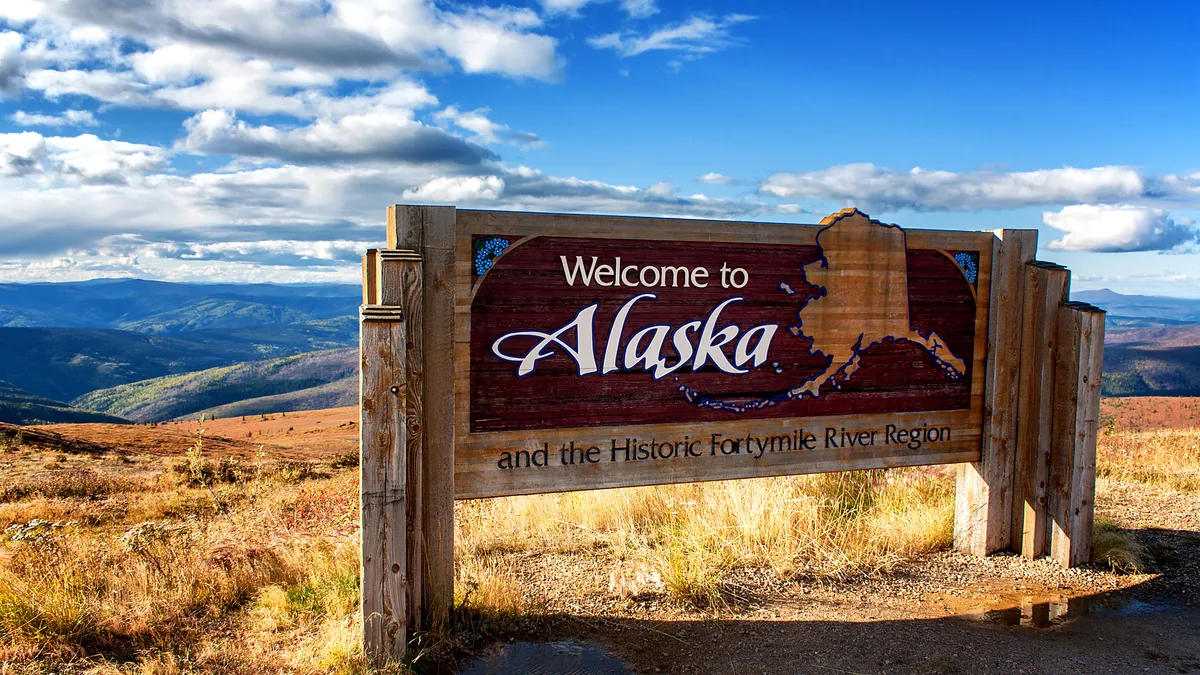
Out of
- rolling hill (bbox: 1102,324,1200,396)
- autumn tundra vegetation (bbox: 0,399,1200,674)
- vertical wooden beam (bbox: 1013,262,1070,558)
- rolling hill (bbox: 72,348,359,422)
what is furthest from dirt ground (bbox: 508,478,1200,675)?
rolling hill (bbox: 1102,324,1200,396)

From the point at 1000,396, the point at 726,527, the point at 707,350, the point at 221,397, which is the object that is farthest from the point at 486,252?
the point at 221,397

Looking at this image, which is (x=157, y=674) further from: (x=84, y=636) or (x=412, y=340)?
(x=412, y=340)

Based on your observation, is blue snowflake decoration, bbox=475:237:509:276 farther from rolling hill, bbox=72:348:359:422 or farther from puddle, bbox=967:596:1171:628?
rolling hill, bbox=72:348:359:422

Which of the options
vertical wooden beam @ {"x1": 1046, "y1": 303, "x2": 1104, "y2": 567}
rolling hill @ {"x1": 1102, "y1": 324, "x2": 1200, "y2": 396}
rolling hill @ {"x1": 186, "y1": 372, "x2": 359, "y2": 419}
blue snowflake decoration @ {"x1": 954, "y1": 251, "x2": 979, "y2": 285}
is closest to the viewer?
vertical wooden beam @ {"x1": 1046, "y1": 303, "x2": 1104, "y2": 567}

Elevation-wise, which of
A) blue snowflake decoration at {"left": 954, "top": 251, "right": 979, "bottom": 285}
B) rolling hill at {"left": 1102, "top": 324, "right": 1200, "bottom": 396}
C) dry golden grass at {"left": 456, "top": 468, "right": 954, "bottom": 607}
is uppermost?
blue snowflake decoration at {"left": 954, "top": 251, "right": 979, "bottom": 285}

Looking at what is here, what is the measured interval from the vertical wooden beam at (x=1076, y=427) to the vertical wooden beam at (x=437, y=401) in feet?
15.3

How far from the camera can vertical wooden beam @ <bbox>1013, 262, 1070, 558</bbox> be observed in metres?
6.06

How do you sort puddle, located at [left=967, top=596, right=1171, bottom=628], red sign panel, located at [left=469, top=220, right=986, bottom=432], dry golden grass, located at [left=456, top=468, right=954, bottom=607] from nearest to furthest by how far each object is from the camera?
red sign panel, located at [left=469, top=220, right=986, bottom=432], puddle, located at [left=967, top=596, right=1171, bottom=628], dry golden grass, located at [left=456, top=468, right=954, bottom=607]

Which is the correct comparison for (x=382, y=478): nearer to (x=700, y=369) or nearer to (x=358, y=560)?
(x=358, y=560)

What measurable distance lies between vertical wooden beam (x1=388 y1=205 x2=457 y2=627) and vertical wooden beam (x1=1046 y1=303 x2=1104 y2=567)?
466cm

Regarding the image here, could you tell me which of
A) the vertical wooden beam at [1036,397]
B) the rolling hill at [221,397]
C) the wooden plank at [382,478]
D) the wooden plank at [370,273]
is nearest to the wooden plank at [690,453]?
the vertical wooden beam at [1036,397]

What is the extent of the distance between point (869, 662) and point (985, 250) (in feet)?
11.0

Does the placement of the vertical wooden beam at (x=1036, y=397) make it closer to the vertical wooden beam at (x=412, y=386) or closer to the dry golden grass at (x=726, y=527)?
the dry golden grass at (x=726, y=527)

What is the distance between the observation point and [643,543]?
20.2 ft
